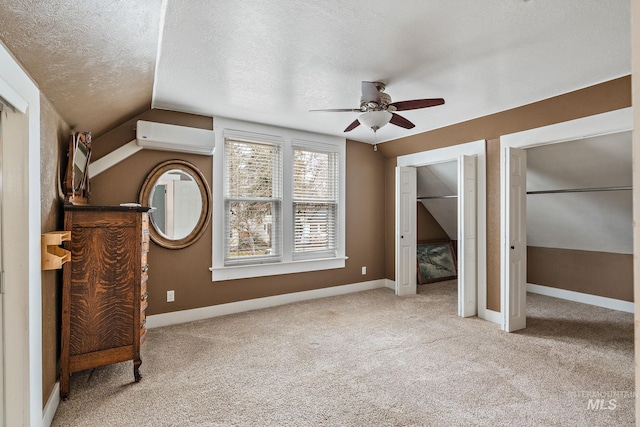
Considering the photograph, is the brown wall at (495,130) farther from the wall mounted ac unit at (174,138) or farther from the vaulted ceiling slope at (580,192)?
the wall mounted ac unit at (174,138)

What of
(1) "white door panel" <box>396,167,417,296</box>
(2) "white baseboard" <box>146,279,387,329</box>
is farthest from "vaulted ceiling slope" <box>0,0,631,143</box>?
(2) "white baseboard" <box>146,279,387,329</box>

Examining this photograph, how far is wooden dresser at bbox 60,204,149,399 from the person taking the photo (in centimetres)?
233

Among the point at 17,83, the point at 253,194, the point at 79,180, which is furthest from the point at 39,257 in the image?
the point at 253,194

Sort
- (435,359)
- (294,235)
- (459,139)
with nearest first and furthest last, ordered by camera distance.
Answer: (435,359), (459,139), (294,235)

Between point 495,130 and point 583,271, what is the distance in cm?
266

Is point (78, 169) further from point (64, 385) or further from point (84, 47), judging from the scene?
point (64, 385)

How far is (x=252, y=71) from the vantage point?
8.87ft

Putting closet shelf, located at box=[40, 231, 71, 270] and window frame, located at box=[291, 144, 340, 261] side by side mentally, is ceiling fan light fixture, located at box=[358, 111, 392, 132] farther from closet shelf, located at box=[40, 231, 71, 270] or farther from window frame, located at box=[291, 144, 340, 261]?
closet shelf, located at box=[40, 231, 71, 270]

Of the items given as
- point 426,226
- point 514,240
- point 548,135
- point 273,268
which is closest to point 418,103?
point 548,135

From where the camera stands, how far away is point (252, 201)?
4.30 meters

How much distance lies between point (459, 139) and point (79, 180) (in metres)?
4.21

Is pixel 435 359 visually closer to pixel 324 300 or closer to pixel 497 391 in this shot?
pixel 497 391

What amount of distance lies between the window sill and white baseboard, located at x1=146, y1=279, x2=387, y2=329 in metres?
0.33

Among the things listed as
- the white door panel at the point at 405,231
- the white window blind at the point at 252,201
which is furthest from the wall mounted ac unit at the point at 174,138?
the white door panel at the point at 405,231
